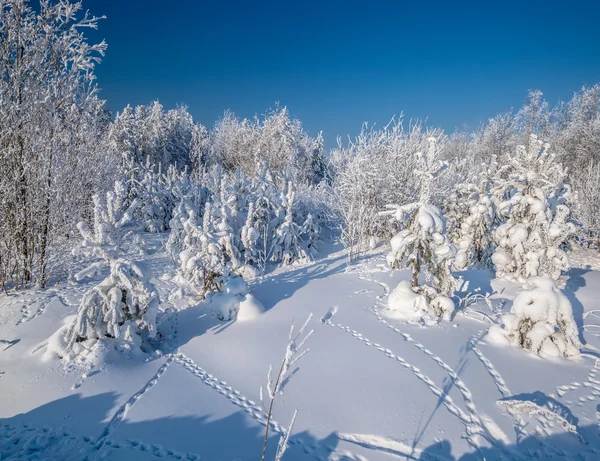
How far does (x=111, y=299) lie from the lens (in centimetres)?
458

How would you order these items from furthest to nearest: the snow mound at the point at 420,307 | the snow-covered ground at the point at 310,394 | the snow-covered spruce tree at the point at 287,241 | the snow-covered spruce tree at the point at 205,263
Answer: the snow-covered spruce tree at the point at 287,241 → the snow-covered spruce tree at the point at 205,263 → the snow mound at the point at 420,307 → the snow-covered ground at the point at 310,394

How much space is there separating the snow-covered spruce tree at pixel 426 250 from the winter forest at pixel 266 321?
0.12ft

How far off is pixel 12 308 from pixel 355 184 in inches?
416

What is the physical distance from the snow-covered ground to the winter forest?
25 millimetres

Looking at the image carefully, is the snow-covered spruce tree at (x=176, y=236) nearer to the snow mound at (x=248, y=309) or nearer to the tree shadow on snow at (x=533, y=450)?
the snow mound at (x=248, y=309)

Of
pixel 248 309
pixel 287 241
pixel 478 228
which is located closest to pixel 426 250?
pixel 248 309

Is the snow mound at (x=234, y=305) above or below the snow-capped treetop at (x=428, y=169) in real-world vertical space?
below

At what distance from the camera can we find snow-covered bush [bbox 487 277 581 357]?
484 cm

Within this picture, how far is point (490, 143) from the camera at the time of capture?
34.6 m

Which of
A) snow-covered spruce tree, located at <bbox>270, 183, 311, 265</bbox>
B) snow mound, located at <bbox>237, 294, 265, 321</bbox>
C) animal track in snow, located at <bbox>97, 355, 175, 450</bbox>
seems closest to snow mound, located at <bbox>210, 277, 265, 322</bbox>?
snow mound, located at <bbox>237, 294, 265, 321</bbox>

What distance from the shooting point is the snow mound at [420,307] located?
5.96 metres

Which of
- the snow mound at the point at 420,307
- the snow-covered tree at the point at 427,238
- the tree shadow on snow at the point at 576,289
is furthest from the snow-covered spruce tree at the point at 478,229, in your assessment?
the snow mound at the point at 420,307

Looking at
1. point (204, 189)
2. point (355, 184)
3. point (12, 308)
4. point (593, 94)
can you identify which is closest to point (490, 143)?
point (593, 94)

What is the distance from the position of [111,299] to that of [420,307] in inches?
206
